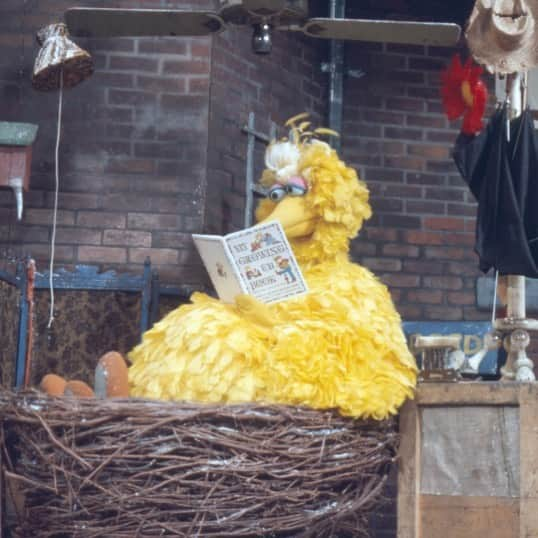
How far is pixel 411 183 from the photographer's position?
20.2 feet

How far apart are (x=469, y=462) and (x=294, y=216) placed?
3.30 feet

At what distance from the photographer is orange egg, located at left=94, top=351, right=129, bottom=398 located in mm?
3865

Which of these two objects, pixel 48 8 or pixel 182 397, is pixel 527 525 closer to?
pixel 182 397

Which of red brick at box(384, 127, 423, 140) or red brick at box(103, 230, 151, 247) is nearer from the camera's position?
red brick at box(103, 230, 151, 247)

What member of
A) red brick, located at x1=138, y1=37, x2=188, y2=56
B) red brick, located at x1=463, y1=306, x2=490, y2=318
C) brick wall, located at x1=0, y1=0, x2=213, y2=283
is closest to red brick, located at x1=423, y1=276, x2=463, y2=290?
red brick, located at x1=463, y1=306, x2=490, y2=318

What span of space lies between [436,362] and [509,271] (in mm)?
452

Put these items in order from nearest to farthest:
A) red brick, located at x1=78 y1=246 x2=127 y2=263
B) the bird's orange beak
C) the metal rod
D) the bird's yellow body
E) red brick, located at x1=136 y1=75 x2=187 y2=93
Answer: the bird's yellow body < the bird's orange beak < red brick, located at x1=78 y1=246 x2=127 y2=263 < red brick, located at x1=136 y1=75 x2=187 y2=93 < the metal rod

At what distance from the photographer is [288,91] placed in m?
5.84

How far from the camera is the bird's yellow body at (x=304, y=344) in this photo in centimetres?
378

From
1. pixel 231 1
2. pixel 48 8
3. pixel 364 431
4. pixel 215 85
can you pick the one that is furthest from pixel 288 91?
pixel 364 431

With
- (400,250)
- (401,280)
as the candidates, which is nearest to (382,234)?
(400,250)

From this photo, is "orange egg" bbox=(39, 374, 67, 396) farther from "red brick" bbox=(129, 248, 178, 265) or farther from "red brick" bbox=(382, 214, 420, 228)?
"red brick" bbox=(382, 214, 420, 228)

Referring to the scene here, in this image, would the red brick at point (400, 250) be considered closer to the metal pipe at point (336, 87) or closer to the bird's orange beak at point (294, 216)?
the metal pipe at point (336, 87)

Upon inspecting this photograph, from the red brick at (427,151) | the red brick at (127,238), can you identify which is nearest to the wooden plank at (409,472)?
the red brick at (127,238)
